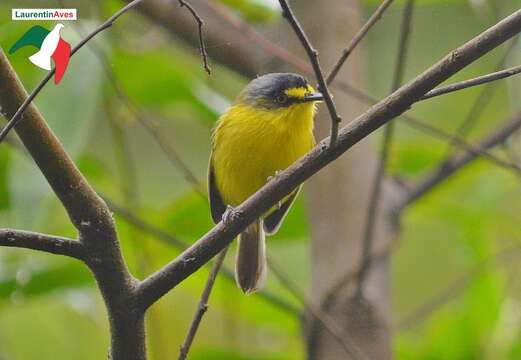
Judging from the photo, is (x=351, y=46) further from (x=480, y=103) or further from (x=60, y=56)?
(x=480, y=103)

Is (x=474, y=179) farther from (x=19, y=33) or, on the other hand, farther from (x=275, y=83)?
(x=19, y=33)

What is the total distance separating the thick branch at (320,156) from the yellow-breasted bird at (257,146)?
22 centimetres

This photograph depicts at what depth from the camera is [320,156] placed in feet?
3.04

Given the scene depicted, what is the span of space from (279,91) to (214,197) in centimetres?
18

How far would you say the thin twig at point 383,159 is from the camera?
120 cm

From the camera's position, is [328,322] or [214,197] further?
[328,322]

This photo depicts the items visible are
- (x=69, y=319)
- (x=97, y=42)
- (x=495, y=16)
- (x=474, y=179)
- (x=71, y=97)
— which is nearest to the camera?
(x=495, y=16)

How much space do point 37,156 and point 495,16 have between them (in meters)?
0.55

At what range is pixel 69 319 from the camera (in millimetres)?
1881

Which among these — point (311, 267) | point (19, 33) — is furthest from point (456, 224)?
point (19, 33)

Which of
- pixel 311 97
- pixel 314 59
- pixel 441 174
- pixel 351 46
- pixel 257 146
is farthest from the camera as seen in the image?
pixel 441 174

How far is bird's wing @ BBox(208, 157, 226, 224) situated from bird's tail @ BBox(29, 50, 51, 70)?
1.24ft

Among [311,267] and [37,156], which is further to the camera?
[311,267]

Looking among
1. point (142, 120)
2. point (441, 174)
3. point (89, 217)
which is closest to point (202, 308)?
point (89, 217)
